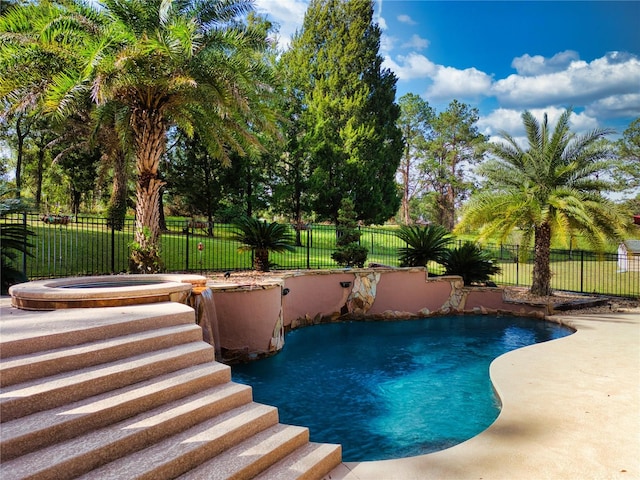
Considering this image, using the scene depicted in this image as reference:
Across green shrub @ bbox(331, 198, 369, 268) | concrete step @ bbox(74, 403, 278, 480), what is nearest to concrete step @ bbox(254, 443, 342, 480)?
concrete step @ bbox(74, 403, 278, 480)

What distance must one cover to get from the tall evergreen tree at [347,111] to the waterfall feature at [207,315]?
49.9 feet

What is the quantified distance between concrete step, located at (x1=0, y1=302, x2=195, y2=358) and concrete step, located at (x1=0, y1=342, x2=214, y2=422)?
0.38 meters

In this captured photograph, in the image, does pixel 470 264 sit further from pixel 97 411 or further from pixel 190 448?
pixel 97 411

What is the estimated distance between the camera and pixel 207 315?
21.3 feet

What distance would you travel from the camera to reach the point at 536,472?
3.14 metres

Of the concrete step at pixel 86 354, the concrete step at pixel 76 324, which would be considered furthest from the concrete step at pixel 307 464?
the concrete step at pixel 76 324

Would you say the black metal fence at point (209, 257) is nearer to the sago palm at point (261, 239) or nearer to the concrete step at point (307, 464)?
the sago palm at point (261, 239)

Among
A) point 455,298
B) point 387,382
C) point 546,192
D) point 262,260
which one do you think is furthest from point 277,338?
point 546,192

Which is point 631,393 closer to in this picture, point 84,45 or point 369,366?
point 369,366

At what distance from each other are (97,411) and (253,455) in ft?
3.90

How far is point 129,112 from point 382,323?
829cm

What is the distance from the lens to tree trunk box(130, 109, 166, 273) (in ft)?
29.0

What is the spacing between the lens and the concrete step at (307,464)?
118 inches

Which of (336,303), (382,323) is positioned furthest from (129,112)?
(382,323)
